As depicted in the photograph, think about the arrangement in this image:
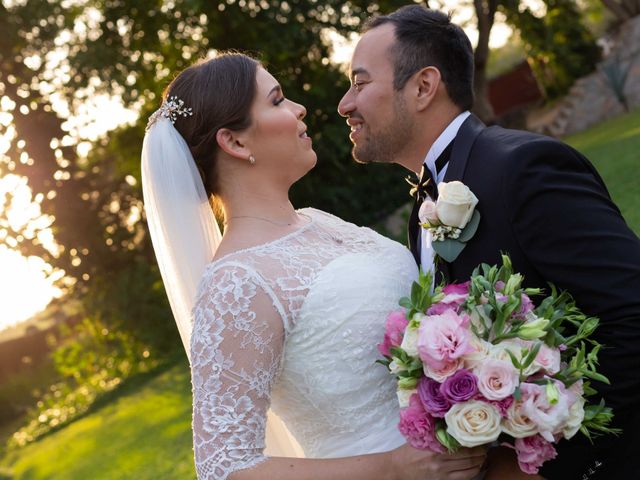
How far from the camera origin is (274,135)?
3.27 m

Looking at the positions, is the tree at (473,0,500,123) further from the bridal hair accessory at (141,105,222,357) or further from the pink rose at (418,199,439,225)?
the pink rose at (418,199,439,225)

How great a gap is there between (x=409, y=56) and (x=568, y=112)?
63.1ft

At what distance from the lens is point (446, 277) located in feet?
9.86

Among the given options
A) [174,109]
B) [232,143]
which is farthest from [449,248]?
[174,109]

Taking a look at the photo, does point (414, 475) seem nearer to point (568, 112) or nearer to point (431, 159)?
point (431, 159)

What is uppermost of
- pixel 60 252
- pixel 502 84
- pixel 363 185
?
pixel 60 252

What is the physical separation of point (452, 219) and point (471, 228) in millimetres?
80

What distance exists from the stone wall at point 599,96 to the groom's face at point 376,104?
59.0 ft

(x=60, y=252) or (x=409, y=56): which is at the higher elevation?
(x=409, y=56)

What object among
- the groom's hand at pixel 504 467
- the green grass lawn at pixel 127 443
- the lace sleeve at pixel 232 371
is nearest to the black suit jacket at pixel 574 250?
the groom's hand at pixel 504 467

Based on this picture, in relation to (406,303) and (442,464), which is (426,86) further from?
(442,464)

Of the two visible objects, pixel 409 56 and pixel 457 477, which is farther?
pixel 409 56

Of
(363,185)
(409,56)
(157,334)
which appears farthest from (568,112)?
(409,56)

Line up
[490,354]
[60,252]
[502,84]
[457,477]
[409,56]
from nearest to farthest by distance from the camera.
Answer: [490,354] → [457,477] → [409,56] → [60,252] → [502,84]
